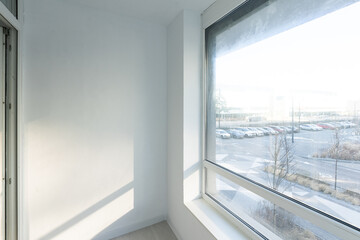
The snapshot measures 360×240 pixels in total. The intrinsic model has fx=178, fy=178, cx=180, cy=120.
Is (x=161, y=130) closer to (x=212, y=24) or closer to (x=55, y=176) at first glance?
(x=55, y=176)

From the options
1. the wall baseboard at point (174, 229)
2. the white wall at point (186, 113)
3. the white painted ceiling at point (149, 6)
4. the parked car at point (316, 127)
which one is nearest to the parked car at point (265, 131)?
the parked car at point (316, 127)

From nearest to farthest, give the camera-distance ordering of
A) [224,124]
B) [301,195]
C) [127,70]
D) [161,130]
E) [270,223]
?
[301,195], [270,223], [224,124], [127,70], [161,130]

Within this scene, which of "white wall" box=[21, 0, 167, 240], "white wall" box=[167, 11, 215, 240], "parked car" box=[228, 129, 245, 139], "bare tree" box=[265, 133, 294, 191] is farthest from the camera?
"white wall" box=[167, 11, 215, 240]

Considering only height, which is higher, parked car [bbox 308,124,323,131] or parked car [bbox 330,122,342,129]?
parked car [bbox 330,122,342,129]

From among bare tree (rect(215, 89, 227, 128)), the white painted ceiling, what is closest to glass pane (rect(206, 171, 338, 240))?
bare tree (rect(215, 89, 227, 128))

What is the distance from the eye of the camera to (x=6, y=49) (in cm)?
161

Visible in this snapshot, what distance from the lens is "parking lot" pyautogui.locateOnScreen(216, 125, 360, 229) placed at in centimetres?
99

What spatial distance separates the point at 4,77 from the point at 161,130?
165 cm

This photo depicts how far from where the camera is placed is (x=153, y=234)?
221cm

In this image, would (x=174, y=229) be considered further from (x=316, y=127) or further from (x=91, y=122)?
(x=316, y=127)

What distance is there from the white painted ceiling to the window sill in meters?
2.23

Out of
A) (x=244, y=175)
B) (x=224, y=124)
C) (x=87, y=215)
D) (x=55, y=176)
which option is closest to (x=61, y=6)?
(x=55, y=176)

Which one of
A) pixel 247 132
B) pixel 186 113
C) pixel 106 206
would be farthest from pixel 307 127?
pixel 106 206

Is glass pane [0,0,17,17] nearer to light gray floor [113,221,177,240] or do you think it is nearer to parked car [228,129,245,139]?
parked car [228,129,245,139]
